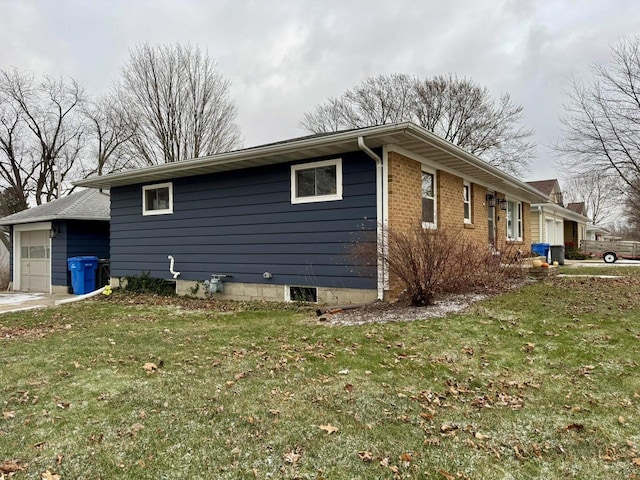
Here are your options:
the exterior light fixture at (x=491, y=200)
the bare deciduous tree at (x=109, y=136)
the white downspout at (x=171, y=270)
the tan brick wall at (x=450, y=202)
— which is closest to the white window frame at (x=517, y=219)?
the exterior light fixture at (x=491, y=200)

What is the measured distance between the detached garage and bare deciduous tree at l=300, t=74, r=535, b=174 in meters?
17.6

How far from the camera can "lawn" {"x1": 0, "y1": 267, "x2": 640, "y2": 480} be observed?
256 centimetres

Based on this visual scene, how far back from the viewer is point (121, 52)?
2017 centimetres

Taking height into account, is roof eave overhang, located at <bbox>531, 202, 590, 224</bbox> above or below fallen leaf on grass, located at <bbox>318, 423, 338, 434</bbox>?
above

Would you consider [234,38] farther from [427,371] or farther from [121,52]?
[427,371]

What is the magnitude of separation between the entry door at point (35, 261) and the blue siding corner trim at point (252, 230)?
158 inches

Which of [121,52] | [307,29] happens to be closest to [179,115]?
[121,52]

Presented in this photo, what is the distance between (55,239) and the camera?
45.0 feet

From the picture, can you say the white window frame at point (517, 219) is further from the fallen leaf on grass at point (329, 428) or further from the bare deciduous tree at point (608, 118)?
the fallen leaf on grass at point (329, 428)

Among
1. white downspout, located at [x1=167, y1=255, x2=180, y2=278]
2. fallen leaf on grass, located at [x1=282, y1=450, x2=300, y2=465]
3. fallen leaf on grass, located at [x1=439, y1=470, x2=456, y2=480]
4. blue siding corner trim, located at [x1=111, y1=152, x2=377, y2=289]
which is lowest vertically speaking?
fallen leaf on grass, located at [x1=439, y1=470, x2=456, y2=480]

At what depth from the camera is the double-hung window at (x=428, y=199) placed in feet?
28.9

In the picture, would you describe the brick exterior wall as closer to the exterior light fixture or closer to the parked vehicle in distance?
the exterior light fixture

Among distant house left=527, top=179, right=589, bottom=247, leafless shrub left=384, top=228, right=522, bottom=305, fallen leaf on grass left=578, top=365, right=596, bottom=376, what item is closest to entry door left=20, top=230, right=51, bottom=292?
leafless shrub left=384, top=228, right=522, bottom=305

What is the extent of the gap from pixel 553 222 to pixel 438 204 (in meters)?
17.8
